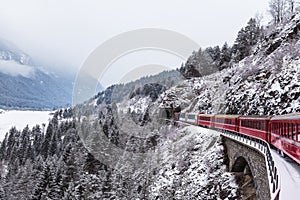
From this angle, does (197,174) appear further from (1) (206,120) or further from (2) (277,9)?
(2) (277,9)

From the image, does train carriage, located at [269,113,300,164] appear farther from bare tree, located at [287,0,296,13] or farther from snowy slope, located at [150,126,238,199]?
bare tree, located at [287,0,296,13]

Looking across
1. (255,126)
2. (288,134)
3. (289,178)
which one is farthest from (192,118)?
(289,178)

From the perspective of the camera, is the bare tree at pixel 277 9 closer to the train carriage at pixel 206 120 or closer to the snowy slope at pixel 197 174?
the train carriage at pixel 206 120

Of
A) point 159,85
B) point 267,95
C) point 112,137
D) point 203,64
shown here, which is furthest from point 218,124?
point 159,85

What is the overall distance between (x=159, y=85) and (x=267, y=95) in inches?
4600

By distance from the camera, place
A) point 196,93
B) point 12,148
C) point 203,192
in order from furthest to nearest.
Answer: point 12,148, point 196,93, point 203,192

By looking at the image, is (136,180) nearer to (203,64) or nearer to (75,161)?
(75,161)

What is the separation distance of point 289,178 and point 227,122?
1828 cm

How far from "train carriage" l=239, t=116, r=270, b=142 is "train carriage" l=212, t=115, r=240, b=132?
1.21 m

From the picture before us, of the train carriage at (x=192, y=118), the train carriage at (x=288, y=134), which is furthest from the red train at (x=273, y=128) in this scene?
the train carriage at (x=192, y=118)

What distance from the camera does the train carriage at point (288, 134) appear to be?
35.5 feet

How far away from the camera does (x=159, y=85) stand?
465ft

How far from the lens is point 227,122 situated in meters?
27.8

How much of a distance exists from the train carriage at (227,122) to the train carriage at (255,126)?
1.21 meters
